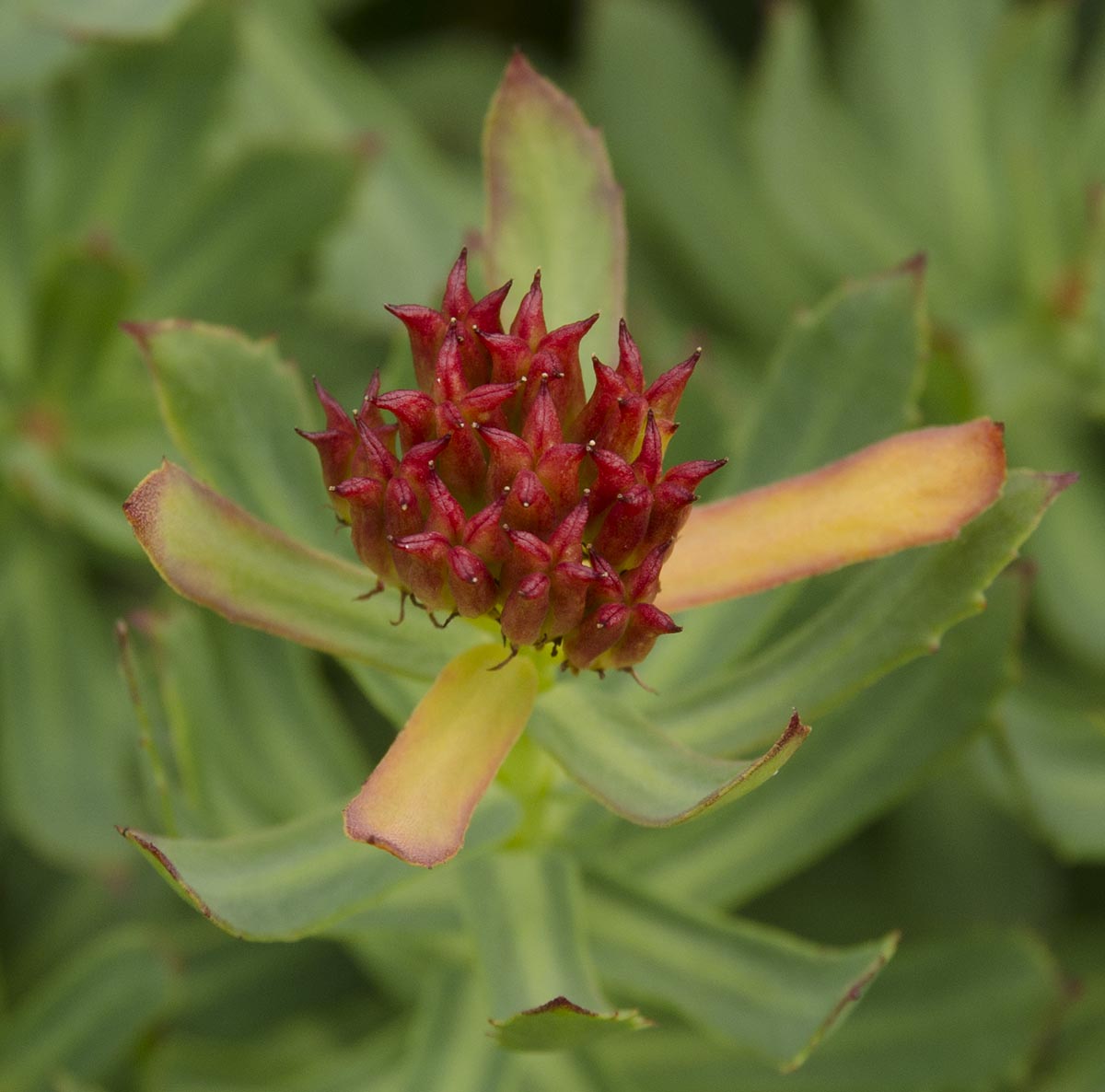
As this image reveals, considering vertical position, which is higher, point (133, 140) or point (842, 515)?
point (842, 515)

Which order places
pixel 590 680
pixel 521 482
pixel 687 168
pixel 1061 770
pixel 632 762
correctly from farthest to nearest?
pixel 687 168 → pixel 1061 770 → pixel 590 680 → pixel 632 762 → pixel 521 482

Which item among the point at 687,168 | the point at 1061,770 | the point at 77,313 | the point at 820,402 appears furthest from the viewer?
the point at 687,168

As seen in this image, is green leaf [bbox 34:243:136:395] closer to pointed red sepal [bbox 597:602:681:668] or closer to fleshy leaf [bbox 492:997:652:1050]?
→ pointed red sepal [bbox 597:602:681:668]

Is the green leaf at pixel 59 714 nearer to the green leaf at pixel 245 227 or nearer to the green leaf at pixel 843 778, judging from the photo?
the green leaf at pixel 245 227

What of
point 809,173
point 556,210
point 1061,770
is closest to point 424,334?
point 556,210

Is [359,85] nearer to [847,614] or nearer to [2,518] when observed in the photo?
[2,518]

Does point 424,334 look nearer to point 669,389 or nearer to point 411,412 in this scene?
point 411,412

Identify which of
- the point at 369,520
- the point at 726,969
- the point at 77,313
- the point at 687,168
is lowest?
the point at 726,969
